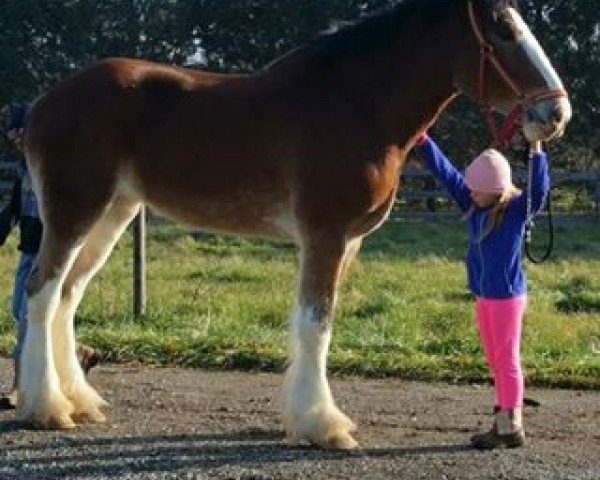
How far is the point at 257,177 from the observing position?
616cm

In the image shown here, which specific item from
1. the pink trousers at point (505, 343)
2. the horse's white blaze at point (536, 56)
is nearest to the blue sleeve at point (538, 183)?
the horse's white blaze at point (536, 56)

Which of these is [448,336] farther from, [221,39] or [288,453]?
[221,39]

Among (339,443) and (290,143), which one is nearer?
(339,443)

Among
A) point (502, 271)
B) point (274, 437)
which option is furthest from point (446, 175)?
point (274, 437)

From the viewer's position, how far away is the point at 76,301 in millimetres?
6797

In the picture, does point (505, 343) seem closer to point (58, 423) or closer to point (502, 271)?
point (502, 271)

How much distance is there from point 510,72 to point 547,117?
353 mm

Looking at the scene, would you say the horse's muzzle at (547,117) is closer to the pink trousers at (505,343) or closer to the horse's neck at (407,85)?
the horse's neck at (407,85)

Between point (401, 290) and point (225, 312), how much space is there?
3012 mm

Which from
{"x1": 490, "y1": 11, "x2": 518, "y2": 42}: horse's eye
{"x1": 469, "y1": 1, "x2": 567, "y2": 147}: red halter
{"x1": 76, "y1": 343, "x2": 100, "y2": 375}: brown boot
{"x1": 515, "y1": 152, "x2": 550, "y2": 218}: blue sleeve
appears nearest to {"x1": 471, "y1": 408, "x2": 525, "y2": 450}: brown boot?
{"x1": 515, "y1": 152, "x2": 550, "y2": 218}: blue sleeve

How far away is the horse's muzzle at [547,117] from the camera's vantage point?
225 inches

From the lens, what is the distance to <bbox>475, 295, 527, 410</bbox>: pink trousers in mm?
5914

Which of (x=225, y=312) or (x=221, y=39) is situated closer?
(x=225, y=312)

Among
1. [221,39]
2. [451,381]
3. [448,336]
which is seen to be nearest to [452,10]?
[451,381]
